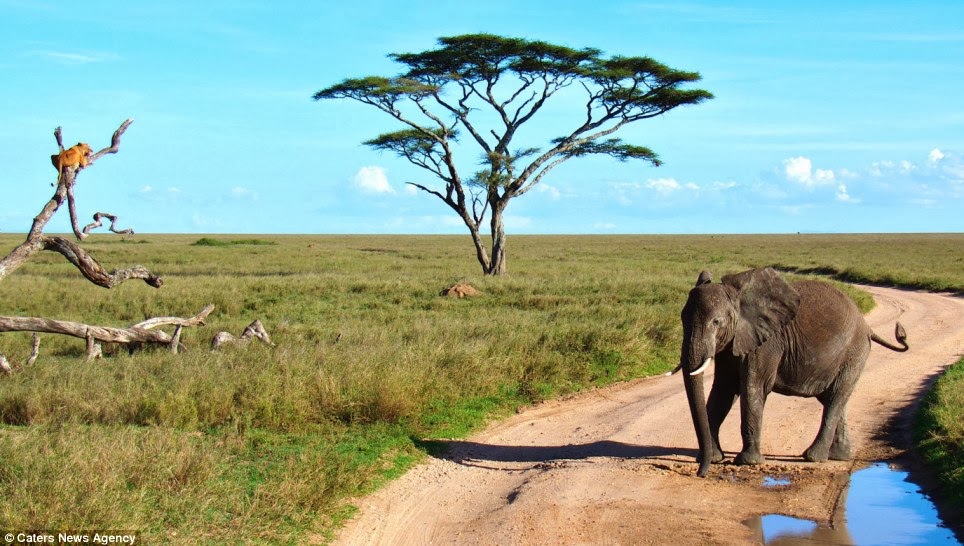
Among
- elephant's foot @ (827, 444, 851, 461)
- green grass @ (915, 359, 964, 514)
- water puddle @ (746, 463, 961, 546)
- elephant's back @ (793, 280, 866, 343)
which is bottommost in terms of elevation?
water puddle @ (746, 463, 961, 546)

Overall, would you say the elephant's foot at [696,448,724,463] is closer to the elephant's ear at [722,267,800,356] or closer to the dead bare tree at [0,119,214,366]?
the elephant's ear at [722,267,800,356]

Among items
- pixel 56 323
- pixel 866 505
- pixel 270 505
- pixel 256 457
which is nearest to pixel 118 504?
pixel 270 505

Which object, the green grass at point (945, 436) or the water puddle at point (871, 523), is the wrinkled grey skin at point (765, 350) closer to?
the water puddle at point (871, 523)

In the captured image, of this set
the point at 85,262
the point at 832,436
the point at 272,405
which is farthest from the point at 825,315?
the point at 85,262

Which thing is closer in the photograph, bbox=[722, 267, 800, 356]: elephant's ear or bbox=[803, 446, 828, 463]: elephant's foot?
bbox=[722, 267, 800, 356]: elephant's ear

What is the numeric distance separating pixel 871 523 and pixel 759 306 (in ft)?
6.94

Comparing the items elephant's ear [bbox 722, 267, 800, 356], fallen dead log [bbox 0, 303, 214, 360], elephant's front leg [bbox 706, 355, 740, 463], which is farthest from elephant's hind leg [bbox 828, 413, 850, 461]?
fallen dead log [bbox 0, 303, 214, 360]

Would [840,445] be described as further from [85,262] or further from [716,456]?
[85,262]

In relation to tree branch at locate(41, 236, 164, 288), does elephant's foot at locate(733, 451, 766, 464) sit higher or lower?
lower

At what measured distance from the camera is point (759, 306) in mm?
8172

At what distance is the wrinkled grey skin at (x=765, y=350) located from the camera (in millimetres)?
7816

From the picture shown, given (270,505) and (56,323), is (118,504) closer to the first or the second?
(270,505)

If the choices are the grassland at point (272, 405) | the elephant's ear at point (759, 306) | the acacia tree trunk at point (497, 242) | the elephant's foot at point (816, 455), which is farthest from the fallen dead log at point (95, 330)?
the acacia tree trunk at point (497, 242)

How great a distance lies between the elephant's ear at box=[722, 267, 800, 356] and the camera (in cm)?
809
